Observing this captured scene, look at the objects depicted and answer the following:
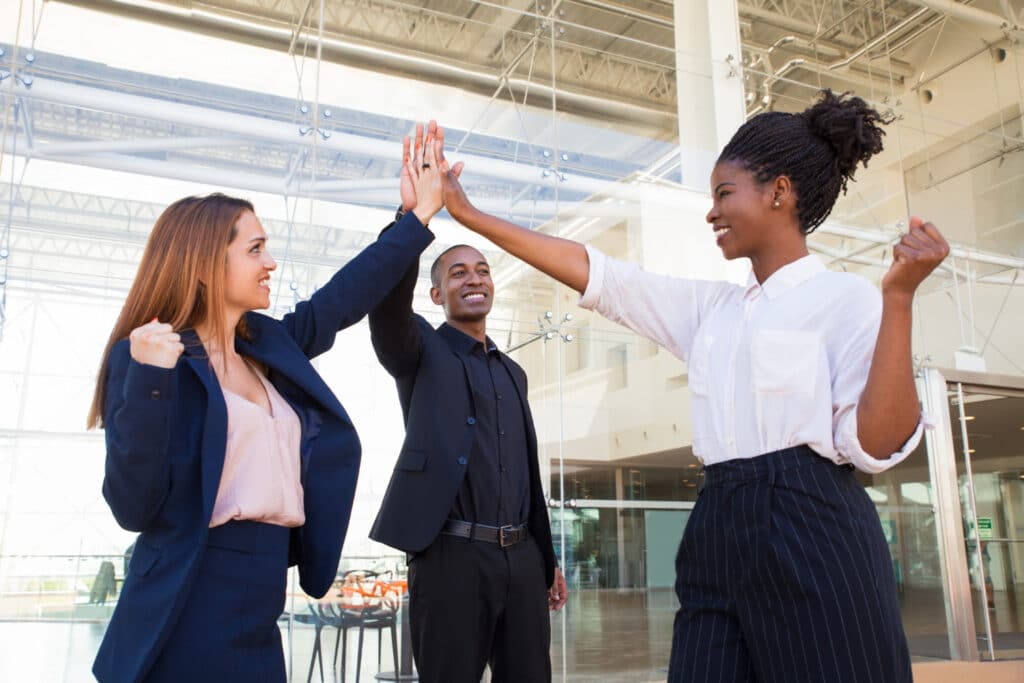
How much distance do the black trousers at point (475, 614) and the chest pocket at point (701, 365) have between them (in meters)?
1.01

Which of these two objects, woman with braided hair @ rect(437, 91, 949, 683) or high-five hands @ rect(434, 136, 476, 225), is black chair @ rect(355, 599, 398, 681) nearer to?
high-five hands @ rect(434, 136, 476, 225)

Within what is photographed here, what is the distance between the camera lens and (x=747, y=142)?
58.5 inches

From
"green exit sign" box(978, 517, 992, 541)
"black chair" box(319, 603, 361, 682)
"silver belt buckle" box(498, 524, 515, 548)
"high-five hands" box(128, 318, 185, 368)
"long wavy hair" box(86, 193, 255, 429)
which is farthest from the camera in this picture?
"green exit sign" box(978, 517, 992, 541)

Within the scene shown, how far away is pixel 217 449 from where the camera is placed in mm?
1357

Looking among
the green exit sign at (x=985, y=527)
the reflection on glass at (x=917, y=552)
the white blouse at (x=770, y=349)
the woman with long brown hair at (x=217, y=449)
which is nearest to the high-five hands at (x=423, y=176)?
the woman with long brown hair at (x=217, y=449)

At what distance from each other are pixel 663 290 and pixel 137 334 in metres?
0.81

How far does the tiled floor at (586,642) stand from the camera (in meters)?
3.61

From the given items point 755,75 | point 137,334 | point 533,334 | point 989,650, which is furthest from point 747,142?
point 989,650

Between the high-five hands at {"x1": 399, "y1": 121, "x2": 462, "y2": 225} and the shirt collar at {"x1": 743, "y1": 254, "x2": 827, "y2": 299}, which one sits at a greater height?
the high-five hands at {"x1": 399, "y1": 121, "x2": 462, "y2": 225}

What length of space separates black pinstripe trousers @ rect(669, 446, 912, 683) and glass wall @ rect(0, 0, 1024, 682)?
2.99 metres

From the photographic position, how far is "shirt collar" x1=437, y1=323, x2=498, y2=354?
8.54ft

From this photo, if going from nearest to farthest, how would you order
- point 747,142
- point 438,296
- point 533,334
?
point 747,142 < point 438,296 < point 533,334

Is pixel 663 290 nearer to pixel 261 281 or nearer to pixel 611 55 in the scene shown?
pixel 261 281

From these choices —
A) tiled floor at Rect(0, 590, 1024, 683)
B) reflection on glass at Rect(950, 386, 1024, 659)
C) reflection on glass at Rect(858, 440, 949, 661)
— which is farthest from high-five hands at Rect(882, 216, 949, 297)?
reflection on glass at Rect(950, 386, 1024, 659)
